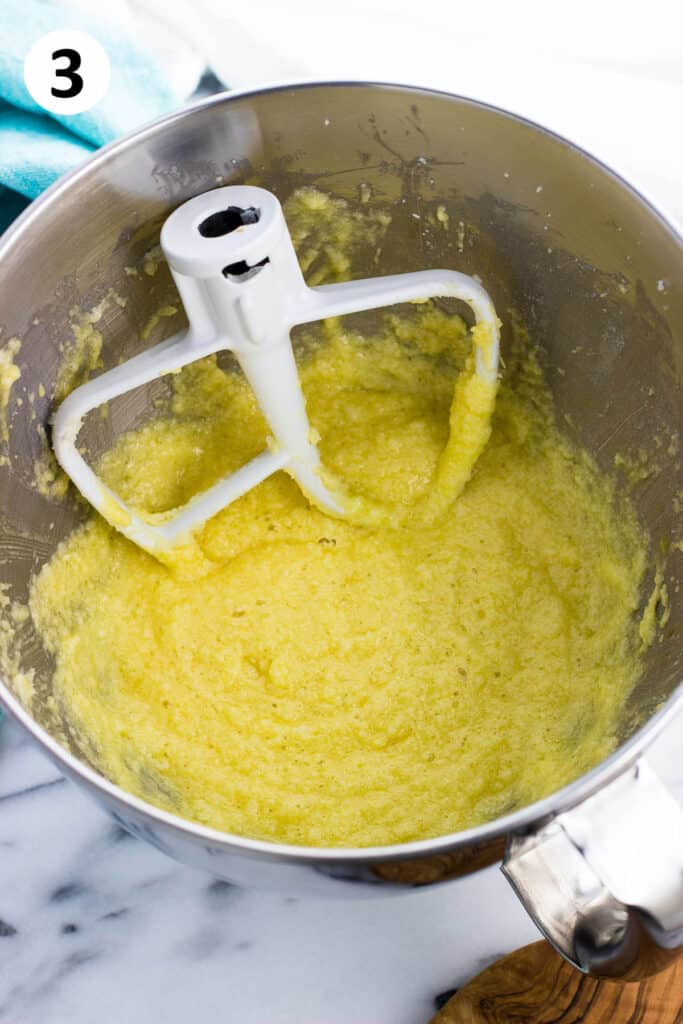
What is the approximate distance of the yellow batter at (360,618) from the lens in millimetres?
1021

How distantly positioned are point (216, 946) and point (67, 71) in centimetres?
93

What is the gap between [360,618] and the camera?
44.6 inches

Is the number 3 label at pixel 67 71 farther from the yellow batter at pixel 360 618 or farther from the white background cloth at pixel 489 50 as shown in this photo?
the yellow batter at pixel 360 618

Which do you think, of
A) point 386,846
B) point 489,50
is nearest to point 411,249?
point 489,50

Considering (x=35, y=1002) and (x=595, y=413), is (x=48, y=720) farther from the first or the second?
(x=595, y=413)

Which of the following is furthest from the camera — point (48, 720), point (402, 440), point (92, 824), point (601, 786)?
point (402, 440)

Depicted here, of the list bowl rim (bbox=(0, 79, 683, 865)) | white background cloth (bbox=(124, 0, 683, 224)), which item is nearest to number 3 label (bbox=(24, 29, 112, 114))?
white background cloth (bbox=(124, 0, 683, 224))

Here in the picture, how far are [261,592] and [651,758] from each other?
1.43 ft

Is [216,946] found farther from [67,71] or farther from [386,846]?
[67,71]

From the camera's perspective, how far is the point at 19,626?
1.00 m

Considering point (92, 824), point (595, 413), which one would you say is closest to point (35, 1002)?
point (92, 824)

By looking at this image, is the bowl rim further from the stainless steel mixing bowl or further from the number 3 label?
the number 3 label

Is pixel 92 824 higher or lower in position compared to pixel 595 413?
lower

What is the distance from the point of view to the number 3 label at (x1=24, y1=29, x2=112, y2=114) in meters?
1.15
